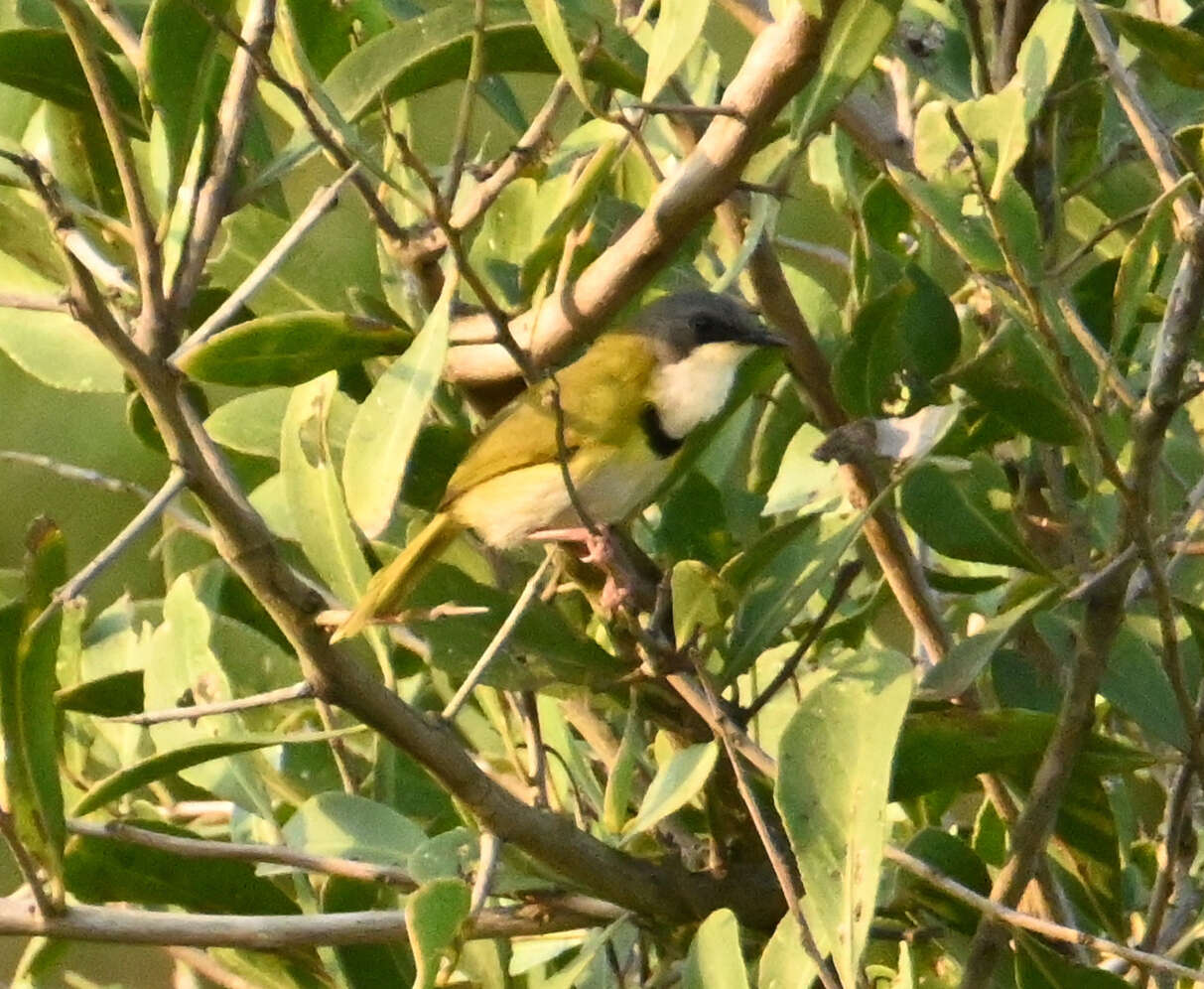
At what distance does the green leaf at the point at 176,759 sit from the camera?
1119mm

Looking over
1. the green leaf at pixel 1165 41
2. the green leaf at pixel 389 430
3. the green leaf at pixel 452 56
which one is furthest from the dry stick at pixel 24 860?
the green leaf at pixel 1165 41

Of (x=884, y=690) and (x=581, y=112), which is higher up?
(x=581, y=112)

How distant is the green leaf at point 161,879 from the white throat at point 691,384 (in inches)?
25.7

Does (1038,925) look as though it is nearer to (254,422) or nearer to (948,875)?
(948,875)

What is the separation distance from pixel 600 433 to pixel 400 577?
674 millimetres

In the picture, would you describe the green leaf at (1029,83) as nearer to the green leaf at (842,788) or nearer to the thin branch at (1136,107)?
the thin branch at (1136,107)

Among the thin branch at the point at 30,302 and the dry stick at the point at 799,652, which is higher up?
the thin branch at the point at 30,302

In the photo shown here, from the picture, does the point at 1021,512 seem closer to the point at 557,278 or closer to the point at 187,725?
the point at 557,278

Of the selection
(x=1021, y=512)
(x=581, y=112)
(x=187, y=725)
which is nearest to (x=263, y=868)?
(x=187, y=725)

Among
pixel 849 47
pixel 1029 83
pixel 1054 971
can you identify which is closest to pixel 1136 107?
pixel 1029 83

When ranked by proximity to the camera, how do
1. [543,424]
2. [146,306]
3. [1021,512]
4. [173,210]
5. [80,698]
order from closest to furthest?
[146,306]
[173,210]
[80,698]
[1021,512]
[543,424]

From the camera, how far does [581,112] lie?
1649mm

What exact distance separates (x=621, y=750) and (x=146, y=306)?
0.46 m

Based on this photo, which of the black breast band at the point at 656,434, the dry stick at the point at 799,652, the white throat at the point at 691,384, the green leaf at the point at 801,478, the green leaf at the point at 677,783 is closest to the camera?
the green leaf at the point at 677,783
